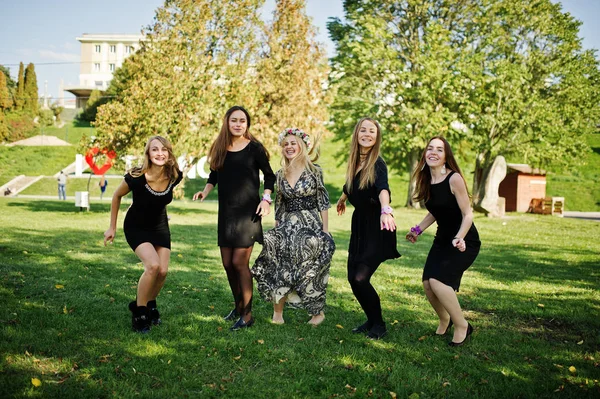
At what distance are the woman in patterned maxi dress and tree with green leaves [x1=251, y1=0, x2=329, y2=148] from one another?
1632cm

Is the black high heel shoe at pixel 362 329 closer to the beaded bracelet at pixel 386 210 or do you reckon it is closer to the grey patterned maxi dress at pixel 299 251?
the grey patterned maxi dress at pixel 299 251

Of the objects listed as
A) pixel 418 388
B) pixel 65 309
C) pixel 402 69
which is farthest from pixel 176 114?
pixel 418 388

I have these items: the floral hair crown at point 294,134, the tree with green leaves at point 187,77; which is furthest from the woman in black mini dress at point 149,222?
the tree with green leaves at point 187,77

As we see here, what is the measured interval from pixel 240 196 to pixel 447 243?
7.68ft

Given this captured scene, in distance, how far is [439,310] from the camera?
18.9 feet

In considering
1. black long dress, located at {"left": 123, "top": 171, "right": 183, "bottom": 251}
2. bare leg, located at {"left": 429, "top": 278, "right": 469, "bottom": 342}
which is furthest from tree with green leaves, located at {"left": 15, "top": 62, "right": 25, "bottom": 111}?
bare leg, located at {"left": 429, "top": 278, "right": 469, "bottom": 342}

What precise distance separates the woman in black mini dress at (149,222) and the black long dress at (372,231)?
2.07 meters

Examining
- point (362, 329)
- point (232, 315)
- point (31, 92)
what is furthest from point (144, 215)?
point (31, 92)

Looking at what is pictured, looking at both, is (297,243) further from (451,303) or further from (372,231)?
(451,303)

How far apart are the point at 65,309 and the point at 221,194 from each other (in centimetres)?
226

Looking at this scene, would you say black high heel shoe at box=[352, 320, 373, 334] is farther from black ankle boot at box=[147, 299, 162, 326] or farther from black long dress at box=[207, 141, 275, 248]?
black ankle boot at box=[147, 299, 162, 326]

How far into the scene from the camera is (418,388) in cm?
425

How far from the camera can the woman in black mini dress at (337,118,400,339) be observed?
5652mm

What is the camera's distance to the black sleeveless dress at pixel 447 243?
5.40m
